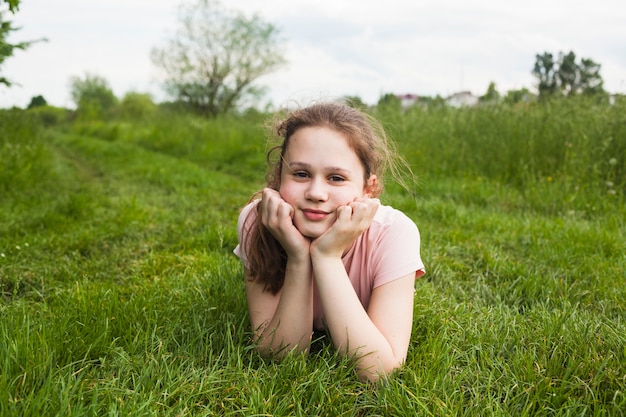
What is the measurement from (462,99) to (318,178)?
7216mm

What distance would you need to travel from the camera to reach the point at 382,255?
6.81 ft

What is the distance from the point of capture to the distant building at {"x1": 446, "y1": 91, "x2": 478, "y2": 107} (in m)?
8.31

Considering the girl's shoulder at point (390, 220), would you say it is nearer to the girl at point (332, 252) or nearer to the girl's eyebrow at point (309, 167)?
the girl at point (332, 252)

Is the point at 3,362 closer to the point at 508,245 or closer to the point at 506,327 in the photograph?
the point at 506,327

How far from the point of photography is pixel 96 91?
185 feet

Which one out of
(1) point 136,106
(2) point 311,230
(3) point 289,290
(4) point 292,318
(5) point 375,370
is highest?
(1) point 136,106

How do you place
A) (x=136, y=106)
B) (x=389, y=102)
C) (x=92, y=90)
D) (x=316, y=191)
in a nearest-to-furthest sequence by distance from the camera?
(x=316, y=191)
(x=389, y=102)
(x=136, y=106)
(x=92, y=90)

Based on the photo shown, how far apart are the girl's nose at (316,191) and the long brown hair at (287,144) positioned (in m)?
0.23

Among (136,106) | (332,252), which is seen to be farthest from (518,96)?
(136,106)

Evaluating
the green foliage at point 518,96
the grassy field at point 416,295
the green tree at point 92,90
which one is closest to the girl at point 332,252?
the grassy field at point 416,295

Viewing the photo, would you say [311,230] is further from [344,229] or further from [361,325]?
[361,325]

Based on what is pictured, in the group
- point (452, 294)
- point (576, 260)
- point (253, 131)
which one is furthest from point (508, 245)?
point (253, 131)

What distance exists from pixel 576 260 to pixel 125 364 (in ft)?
9.87

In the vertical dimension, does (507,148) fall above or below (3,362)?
above
